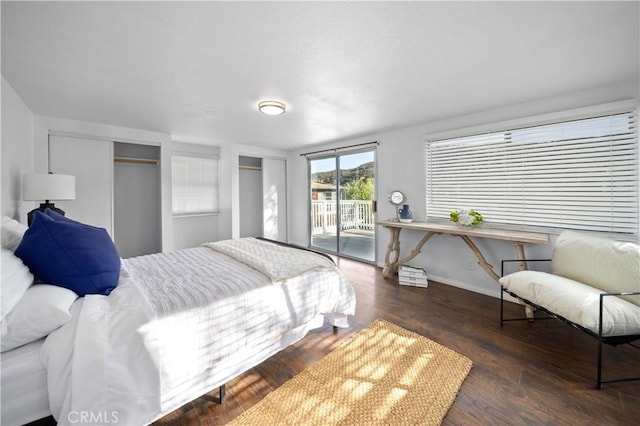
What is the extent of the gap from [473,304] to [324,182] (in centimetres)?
344

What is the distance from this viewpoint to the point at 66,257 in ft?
4.35

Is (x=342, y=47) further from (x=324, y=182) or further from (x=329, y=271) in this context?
(x=324, y=182)

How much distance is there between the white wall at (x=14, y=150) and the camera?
7.18 feet

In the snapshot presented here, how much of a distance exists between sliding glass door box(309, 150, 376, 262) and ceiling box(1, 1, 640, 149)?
1.74m

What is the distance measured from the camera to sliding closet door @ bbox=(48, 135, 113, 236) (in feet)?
10.7

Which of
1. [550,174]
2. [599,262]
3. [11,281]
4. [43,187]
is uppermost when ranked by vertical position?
[550,174]

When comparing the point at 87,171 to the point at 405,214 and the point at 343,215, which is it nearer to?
the point at 343,215

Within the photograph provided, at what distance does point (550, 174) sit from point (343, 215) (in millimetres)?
3155

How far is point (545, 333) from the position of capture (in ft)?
7.36

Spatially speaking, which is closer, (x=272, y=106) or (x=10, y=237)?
(x=10, y=237)

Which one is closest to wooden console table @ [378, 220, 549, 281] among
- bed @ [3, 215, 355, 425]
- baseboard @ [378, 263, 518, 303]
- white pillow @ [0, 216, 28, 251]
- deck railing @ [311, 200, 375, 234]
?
baseboard @ [378, 263, 518, 303]

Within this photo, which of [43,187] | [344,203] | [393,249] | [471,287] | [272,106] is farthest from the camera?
[344,203]

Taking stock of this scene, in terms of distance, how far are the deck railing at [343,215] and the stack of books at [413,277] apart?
1215mm

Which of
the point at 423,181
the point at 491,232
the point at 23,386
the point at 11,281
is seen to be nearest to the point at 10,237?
the point at 11,281
